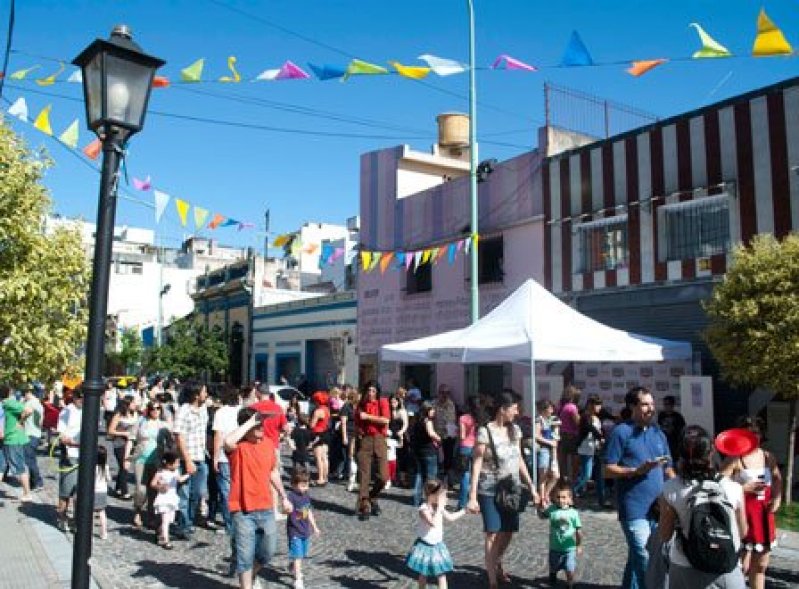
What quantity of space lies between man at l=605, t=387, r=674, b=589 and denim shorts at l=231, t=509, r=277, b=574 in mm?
2701

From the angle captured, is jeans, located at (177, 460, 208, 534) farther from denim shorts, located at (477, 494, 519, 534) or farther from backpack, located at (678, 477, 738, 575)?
backpack, located at (678, 477, 738, 575)

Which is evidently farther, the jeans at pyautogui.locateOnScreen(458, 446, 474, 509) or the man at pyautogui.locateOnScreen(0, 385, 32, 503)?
the man at pyautogui.locateOnScreen(0, 385, 32, 503)

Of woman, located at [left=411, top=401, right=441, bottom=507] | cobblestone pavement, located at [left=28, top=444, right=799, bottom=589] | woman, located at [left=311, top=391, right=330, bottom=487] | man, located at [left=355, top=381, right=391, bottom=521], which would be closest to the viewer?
cobblestone pavement, located at [left=28, top=444, right=799, bottom=589]

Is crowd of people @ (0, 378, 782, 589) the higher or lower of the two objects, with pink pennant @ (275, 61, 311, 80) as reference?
lower

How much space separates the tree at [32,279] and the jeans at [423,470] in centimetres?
515

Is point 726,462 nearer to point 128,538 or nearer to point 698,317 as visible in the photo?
point 128,538

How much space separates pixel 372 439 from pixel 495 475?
3.99 metres

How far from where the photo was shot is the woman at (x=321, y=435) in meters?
12.3

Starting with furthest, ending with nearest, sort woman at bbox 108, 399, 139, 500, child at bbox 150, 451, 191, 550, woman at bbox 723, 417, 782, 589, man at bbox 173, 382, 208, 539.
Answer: woman at bbox 108, 399, 139, 500, man at bbox 173, 382, 208, 539, child at bbox 150, 451, 191, 550, woman at bbox 723, 417, 782, 589

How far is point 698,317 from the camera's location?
45.6 ft

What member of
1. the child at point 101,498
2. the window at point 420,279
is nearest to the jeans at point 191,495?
the child at point 101,498

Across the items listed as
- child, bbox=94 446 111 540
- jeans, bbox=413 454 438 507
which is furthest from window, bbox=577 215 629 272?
child, bbox=94 446 111 540

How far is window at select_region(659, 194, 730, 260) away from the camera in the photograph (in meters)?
13.8

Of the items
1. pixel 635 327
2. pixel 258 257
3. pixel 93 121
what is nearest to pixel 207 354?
pixel 258 257
